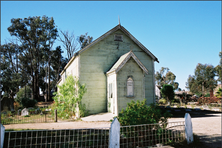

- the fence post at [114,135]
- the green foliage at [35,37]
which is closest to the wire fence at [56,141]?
the fence post at [114,135]

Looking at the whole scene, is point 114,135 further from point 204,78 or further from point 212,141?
point 204,78

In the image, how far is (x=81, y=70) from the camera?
17.8 metres

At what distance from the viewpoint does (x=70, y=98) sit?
17.2 m

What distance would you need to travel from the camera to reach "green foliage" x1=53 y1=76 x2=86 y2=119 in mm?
17094

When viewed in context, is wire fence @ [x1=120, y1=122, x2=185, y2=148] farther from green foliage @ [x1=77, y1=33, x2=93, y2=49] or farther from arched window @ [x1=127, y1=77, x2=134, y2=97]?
green foliage @ [x1=77, y1=33, x2=93, y2=49]

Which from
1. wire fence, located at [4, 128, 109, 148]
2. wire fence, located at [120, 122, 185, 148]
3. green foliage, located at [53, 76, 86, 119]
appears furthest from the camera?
green foliage, located at [53, 76, 86, 119]

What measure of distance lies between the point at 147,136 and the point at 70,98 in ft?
37.0

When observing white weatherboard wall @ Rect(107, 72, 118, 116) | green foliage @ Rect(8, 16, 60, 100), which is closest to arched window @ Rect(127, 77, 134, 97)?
white weatherboard wall @ Rect(107, 72, 118, 116)

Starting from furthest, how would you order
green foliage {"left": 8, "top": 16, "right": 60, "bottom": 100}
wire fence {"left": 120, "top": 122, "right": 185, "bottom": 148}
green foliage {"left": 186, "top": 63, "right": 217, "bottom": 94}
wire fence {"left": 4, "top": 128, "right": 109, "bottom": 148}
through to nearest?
green foliage {"left": 186, "top": 63, "right": 217, "bottom": 94} → green foliage {"left": 8, "top": 16, "right": 60, "bottom": 100} → wire fence {"left": 120, "top": 122, "right": 185, "bottom": 148} → wire fence {"left": 4, "top": 128, "right": 109, "bottom": 148}

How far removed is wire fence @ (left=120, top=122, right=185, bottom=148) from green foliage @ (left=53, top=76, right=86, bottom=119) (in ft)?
34.2

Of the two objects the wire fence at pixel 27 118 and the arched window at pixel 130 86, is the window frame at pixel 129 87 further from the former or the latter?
the wire fence at pixel 27 118

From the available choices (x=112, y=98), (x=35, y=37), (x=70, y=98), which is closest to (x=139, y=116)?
(x=112, y=98)

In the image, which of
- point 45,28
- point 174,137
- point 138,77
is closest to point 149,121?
point 174,137

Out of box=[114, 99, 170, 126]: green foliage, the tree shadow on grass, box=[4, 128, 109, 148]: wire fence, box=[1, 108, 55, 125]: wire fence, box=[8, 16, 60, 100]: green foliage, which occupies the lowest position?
box=[1, 108, 55, 125]: wire fence
